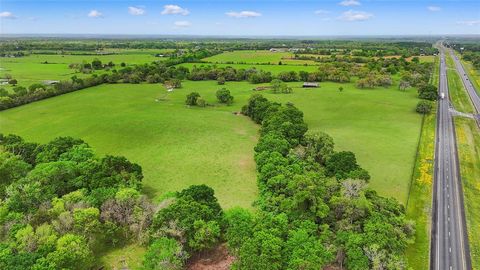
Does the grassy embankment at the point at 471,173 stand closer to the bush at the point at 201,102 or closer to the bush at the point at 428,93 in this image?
the bush at the point at 428,93

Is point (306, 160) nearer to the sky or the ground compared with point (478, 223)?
nearer to the sky

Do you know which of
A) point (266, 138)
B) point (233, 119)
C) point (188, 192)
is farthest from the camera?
point (233, 119)

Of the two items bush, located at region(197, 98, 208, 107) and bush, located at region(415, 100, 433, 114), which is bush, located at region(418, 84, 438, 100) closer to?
bush, located at region(415, 100, 433, 114)

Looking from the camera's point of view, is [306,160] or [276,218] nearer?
[276,218]

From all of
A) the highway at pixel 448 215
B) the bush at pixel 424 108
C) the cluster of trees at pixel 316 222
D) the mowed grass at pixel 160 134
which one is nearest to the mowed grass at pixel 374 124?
the bush at pixel 424 108

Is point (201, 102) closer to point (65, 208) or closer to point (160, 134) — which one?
point (160, 134)

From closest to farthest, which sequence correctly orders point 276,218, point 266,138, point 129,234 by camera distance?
point 276,218, point 129,234, point 266,138

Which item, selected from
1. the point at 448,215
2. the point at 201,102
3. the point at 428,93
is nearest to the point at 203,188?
the point at 448,215

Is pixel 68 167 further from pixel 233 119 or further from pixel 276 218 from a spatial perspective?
pixel 233 119

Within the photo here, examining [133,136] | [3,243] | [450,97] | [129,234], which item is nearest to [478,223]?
[129,234]
